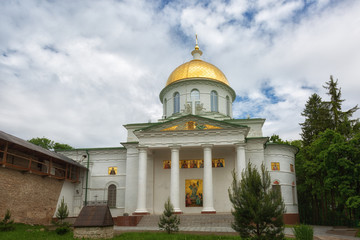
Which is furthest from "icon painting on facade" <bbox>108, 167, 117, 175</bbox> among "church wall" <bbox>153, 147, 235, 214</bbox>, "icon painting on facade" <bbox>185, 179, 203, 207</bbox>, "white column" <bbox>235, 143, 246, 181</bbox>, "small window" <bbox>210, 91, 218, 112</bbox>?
"white column" <bbox>235, 143, 246, 181</bbox>

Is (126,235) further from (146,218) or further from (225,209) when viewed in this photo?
(225,209)

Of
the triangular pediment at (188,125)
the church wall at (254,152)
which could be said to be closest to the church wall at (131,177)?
the triangular pediment at (188,125)

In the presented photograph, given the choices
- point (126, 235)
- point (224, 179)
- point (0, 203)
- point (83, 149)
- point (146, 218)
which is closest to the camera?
point (126, 235)

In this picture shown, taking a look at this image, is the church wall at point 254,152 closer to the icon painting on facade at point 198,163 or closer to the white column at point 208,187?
the icon painting on facade at point 198,163

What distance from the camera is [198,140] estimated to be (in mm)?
22578

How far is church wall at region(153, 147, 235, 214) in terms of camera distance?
24.0 meters

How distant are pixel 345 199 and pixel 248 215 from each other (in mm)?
12231

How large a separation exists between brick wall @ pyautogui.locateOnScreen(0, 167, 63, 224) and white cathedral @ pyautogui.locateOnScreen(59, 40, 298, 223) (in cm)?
199

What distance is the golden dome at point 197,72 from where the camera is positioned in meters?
28.1

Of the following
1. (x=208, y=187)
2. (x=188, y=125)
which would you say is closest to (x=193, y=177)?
(x=208, y=187)

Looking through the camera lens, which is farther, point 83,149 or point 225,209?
point 83,149

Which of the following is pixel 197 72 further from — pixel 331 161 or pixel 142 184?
pixel 331 161

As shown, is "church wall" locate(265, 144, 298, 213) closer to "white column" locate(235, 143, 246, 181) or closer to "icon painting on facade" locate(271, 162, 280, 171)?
"icon painting on facade" locate(271, 162, 280, 171)

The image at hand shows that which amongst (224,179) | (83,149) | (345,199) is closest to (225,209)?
(224,179)
